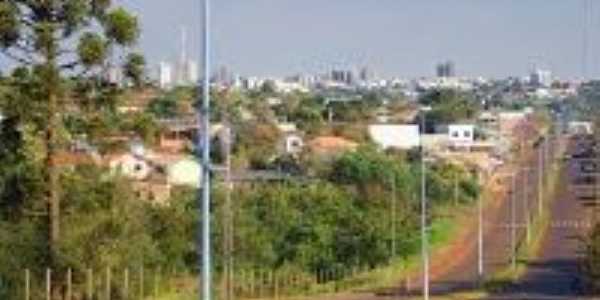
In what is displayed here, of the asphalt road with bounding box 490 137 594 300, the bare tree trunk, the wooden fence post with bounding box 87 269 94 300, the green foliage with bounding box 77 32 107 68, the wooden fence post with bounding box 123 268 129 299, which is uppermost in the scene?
the green foliage with bounding box 77 32 107 68

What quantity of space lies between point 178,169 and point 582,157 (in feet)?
205

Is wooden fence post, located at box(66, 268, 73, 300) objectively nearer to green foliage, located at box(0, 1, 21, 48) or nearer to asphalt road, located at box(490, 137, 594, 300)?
green foliage, located at box(0, 1, 21, 48)

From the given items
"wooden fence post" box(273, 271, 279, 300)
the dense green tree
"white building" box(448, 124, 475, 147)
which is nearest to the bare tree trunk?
the dense green tree

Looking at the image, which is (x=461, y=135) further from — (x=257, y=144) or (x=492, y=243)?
(x=492, y=243)

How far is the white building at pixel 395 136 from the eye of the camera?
123 metres

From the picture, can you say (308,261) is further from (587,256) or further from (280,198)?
(587,256)

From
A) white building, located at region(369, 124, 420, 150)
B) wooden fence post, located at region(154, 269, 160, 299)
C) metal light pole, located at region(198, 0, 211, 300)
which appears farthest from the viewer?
white building, located at region(369, 124, 420, 150)

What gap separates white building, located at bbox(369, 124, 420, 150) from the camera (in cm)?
12300

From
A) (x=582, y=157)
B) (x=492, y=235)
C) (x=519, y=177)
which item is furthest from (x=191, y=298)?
(x=582, y=157)

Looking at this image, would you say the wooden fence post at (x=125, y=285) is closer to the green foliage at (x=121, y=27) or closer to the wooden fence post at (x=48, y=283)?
the wooden fence post at (x=48, y=283)

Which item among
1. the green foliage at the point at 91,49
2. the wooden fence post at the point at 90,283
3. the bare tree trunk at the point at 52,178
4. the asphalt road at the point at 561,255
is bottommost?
the asphalt road at the point at 561,255

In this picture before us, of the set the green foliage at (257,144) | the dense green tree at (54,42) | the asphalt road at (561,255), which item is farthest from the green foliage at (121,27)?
the green foliage at (257,144)

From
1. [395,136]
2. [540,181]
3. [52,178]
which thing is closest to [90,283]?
[52,178]

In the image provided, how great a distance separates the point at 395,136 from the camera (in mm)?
125875
